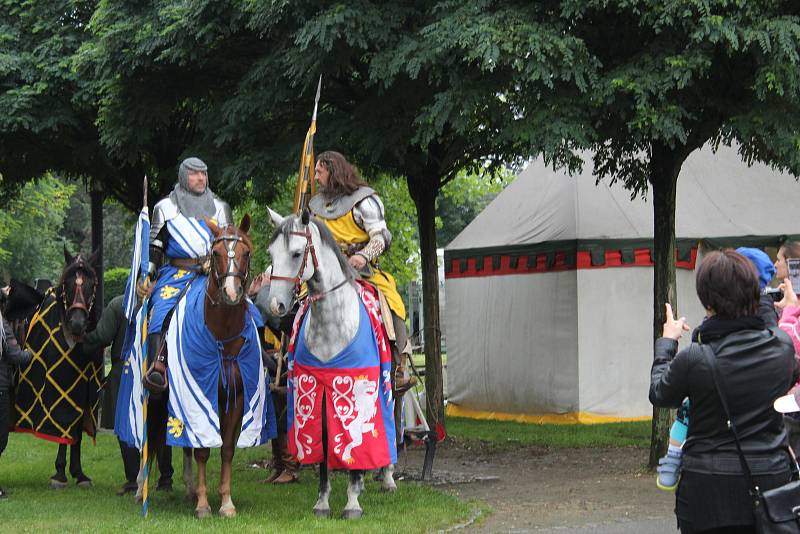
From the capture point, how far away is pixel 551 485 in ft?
35.5

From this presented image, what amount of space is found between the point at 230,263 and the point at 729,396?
14.4 feet

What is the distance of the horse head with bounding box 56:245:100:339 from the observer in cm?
984

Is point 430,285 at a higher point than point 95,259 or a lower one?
lower

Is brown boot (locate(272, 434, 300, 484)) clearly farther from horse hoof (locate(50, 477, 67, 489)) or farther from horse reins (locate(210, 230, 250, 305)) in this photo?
horse reins (locate(210, 230, 250, 305))

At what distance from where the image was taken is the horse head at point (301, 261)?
785 centimetres

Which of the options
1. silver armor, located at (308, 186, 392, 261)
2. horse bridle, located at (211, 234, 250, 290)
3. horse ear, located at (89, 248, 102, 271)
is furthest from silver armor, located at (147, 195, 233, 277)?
horse ear, located at (89, 248, 102, 271)

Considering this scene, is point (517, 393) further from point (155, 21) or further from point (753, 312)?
point (753, 312)

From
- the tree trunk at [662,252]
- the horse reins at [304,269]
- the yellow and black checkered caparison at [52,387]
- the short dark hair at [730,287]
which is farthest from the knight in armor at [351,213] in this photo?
→ the short dark hair at [730,287]

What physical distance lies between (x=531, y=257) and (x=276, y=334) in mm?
6966

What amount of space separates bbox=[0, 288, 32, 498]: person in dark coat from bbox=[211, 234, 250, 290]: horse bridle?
2372mm

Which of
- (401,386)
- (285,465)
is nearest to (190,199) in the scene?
(401,386)

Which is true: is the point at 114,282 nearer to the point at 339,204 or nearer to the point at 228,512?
the point at 339,204

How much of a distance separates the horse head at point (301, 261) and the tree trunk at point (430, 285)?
5415mm

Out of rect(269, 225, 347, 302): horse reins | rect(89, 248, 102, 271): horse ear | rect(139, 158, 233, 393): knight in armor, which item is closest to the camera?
rect(269, 225, 347, 302): horse reins
